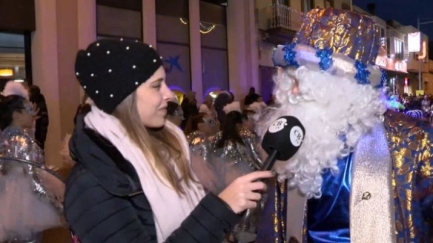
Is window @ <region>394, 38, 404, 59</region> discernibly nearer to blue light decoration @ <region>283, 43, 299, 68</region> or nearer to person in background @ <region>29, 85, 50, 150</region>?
person in background @ <region>29, 85, 50, 150</region>

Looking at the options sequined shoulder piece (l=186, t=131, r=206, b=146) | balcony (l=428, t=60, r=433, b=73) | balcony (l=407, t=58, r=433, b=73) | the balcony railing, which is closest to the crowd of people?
sequined shoulder piece (l=186, t=131, r=206, b=146)

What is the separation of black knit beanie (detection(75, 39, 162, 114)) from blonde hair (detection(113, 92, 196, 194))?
5cm

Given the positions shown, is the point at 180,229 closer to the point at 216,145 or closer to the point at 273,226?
the point at 273,226

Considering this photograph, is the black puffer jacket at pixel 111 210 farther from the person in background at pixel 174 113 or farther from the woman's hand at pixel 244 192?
the person in background at pixel 174 113

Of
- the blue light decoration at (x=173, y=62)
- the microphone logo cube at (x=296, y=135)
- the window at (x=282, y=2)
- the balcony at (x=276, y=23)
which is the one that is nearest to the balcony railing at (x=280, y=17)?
the balcony at (x=276, y=23)

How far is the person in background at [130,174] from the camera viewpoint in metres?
1.87

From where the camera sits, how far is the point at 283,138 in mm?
1938

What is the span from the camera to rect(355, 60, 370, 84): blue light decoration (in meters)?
2.53

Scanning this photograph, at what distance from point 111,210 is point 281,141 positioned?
59cm

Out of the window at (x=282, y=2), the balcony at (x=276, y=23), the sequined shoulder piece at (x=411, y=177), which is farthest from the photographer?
the window at (x=282, y=2)

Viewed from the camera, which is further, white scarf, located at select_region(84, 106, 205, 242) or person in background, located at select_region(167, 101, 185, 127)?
person in background, located at select_region(167, 101, 185, 127)

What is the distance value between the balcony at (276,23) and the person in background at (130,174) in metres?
16.3

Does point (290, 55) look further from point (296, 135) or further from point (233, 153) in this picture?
point (233, 153)

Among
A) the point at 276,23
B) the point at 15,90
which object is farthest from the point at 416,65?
the point at 15,90
